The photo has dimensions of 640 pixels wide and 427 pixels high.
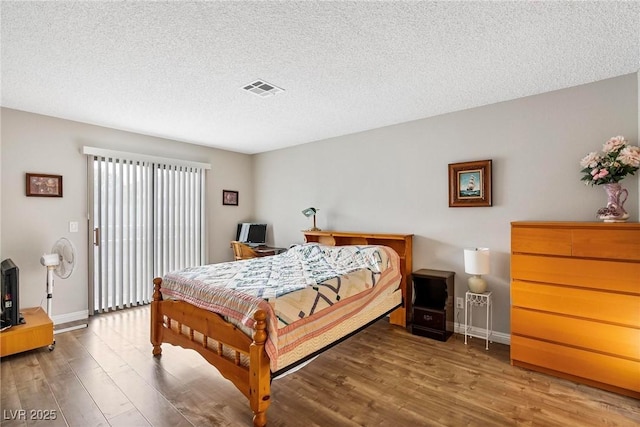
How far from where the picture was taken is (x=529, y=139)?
3.05 m

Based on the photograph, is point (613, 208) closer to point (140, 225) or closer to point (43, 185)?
point (140, 225)

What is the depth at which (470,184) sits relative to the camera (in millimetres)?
3381

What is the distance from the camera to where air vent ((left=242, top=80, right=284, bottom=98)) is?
2.76 metres

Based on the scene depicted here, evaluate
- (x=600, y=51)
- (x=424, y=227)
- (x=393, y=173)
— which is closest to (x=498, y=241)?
(x=424, y=227)

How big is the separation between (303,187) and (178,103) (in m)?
2.37

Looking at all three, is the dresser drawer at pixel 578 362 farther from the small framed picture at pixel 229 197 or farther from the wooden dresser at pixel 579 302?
the small framed picture at pixel 229 197

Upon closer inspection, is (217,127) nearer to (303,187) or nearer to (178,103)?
(178,103)

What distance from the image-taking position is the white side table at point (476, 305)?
123 inches

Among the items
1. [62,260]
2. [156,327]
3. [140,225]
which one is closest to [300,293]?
[156,327]

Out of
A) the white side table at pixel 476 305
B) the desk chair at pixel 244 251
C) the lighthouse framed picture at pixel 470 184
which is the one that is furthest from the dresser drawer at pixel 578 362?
the desk chair at pixel 244 251

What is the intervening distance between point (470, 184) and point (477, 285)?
1.10 metres

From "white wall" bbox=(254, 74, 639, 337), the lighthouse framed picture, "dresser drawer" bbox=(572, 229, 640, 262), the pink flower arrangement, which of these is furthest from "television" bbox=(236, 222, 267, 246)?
the pink flower arrangement

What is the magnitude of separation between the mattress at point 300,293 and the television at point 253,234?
5.33 ft

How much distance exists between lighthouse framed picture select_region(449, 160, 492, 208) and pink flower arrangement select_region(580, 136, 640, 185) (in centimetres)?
82
